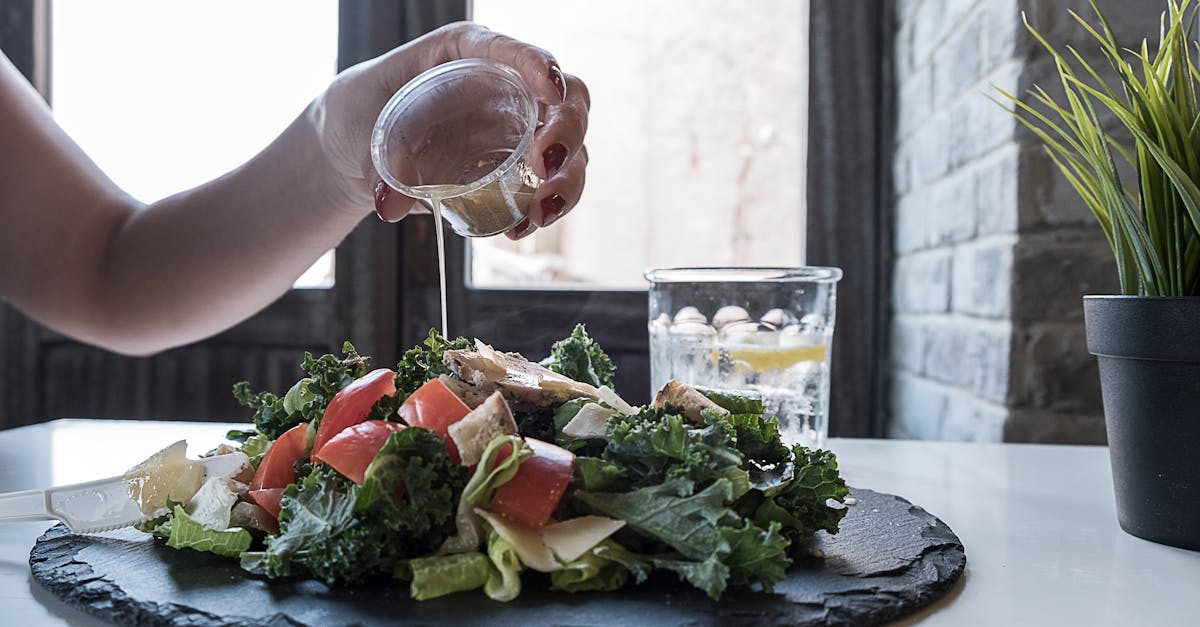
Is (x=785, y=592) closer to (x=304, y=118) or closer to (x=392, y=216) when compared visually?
(x=392, y=216)

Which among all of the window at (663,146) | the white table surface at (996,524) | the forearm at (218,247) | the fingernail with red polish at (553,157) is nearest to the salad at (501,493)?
the white table surface at (996,524)

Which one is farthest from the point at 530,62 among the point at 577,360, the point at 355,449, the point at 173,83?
the point at 173,83

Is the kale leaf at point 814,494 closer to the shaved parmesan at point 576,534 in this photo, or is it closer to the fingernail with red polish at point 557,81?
the shaved parmesan at point 576,534

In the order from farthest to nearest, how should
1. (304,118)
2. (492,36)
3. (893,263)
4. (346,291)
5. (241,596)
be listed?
1. (346,291)
2. (893,263)
3. (304,118)
4. (492,36)
5. (241,596)

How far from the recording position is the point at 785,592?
26.1 inches

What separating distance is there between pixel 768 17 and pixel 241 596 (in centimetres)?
203

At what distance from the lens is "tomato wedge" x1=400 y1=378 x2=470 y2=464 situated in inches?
29.3

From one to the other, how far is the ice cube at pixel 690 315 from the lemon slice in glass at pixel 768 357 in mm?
55

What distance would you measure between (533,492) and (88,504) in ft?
1.35

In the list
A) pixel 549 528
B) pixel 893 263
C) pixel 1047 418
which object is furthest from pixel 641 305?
pixel 549 528

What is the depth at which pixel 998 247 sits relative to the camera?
154cm

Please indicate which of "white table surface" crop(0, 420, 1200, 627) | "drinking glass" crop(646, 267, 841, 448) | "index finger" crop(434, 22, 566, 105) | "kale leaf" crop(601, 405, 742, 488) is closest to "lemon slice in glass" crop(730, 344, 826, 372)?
"drinking glass" crop(646, 267, 841, 448)

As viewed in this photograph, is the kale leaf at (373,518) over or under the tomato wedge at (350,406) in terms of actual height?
under

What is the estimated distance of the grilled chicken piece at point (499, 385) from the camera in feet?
2.67
